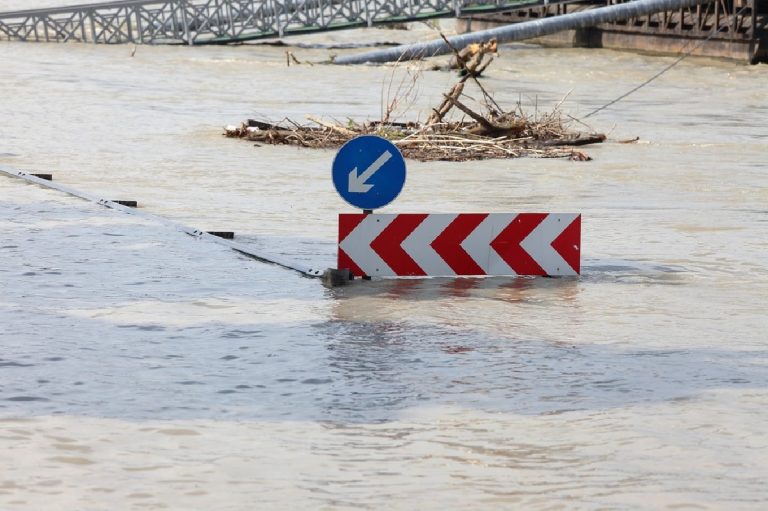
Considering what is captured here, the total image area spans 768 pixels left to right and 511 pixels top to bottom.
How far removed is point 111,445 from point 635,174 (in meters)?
14.3

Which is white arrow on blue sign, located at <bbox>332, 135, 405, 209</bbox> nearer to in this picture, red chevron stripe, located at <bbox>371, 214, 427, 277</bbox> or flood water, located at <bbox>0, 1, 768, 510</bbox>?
red chevron stripe, located at <bbox>371, 214, 427, 277</bbox>

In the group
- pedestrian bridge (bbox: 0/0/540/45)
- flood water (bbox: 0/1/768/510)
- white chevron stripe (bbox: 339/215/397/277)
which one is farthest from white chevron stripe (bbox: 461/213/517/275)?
pedestrian bridge (bbox: 0/0/540/45)

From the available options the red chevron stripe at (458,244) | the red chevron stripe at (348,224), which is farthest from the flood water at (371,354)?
the red chevron stripe at (348,224)

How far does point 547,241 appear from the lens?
12.1m

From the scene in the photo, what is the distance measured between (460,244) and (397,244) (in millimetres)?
462

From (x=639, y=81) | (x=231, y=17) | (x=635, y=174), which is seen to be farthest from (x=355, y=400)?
(x=231, y=17)

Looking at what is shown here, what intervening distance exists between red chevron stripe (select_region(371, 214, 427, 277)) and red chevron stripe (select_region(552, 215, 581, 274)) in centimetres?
101

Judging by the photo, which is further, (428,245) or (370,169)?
(428,245)

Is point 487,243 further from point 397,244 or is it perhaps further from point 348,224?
point 348,224

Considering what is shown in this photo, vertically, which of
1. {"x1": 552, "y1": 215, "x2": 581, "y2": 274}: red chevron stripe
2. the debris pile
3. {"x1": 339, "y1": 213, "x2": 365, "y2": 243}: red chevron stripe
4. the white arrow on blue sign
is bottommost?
the debris pile

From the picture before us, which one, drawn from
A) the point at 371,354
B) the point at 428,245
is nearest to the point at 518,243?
the point at 428,245

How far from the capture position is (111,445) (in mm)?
7184

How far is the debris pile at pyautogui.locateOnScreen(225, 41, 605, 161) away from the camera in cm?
2214

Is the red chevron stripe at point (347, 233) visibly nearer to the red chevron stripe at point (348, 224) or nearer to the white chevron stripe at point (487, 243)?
the red chevron stripe at point (348, 224)
